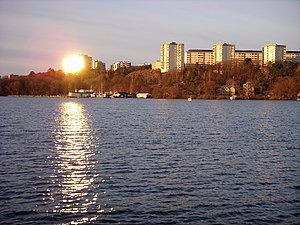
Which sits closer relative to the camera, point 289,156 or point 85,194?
point 85,194

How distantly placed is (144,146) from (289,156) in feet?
34.8

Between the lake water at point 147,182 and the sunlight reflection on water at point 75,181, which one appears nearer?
the lake water at point 147,182

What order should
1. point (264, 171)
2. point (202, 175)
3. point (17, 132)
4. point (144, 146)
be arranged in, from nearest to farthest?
point (202, 175) < point (264, 171) < point (144, 146) < point (17, 132)

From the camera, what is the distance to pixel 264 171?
70.7 feet

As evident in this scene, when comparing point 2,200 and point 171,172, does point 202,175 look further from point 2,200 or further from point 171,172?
point 2,200

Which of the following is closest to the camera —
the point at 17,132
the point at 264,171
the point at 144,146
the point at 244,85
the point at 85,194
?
the point at 85,194

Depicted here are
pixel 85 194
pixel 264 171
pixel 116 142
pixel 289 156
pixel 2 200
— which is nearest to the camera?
pixel 2 200

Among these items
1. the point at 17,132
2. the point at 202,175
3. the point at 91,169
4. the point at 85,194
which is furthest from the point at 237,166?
the point at 17,132

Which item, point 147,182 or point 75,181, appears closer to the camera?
point 147,182

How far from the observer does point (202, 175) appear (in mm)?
20141

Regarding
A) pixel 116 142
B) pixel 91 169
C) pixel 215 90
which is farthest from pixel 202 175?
pixel 215 90

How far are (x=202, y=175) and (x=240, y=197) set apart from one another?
12.9ft

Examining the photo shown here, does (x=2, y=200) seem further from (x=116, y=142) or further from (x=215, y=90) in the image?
(x=215, y=90)

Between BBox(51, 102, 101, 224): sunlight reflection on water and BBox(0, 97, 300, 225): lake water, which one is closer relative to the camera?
BBox(0, 97, 300, 225): lake water
